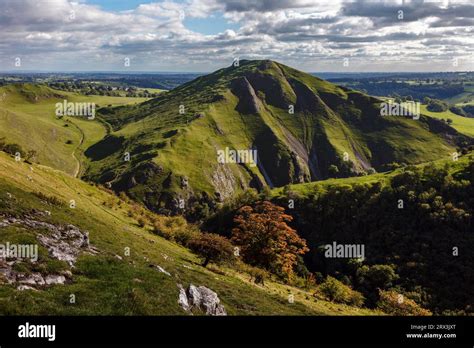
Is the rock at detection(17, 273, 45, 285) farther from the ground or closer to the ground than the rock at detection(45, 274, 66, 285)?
farther from the ground

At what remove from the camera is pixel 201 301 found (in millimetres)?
33188

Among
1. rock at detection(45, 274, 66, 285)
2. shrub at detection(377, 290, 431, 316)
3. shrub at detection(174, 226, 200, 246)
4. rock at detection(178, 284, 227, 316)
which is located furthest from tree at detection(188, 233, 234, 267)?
shrub at detection(377, 290, 431, 316)

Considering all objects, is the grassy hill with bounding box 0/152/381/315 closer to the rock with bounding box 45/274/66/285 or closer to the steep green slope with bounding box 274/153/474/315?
Result: the rock with bounding box 45/274/66/285

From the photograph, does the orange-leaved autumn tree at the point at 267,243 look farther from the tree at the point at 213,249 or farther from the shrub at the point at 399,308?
the shrub at the point at 399,308

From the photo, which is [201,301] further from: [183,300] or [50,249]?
[50,249]

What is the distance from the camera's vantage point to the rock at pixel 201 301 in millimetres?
31680

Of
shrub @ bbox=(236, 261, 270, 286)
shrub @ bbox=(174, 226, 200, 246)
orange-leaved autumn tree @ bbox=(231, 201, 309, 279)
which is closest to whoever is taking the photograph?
shrub @ bbox=(236, 261, 270, 286)

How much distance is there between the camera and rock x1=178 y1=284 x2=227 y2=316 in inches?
1247

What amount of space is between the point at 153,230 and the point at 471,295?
8668cm

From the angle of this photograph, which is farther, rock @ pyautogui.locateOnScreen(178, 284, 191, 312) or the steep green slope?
the steep green slope

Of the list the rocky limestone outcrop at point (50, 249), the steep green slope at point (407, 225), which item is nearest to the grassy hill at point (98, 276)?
the rocky limestone outcrop at point (50, 249)
